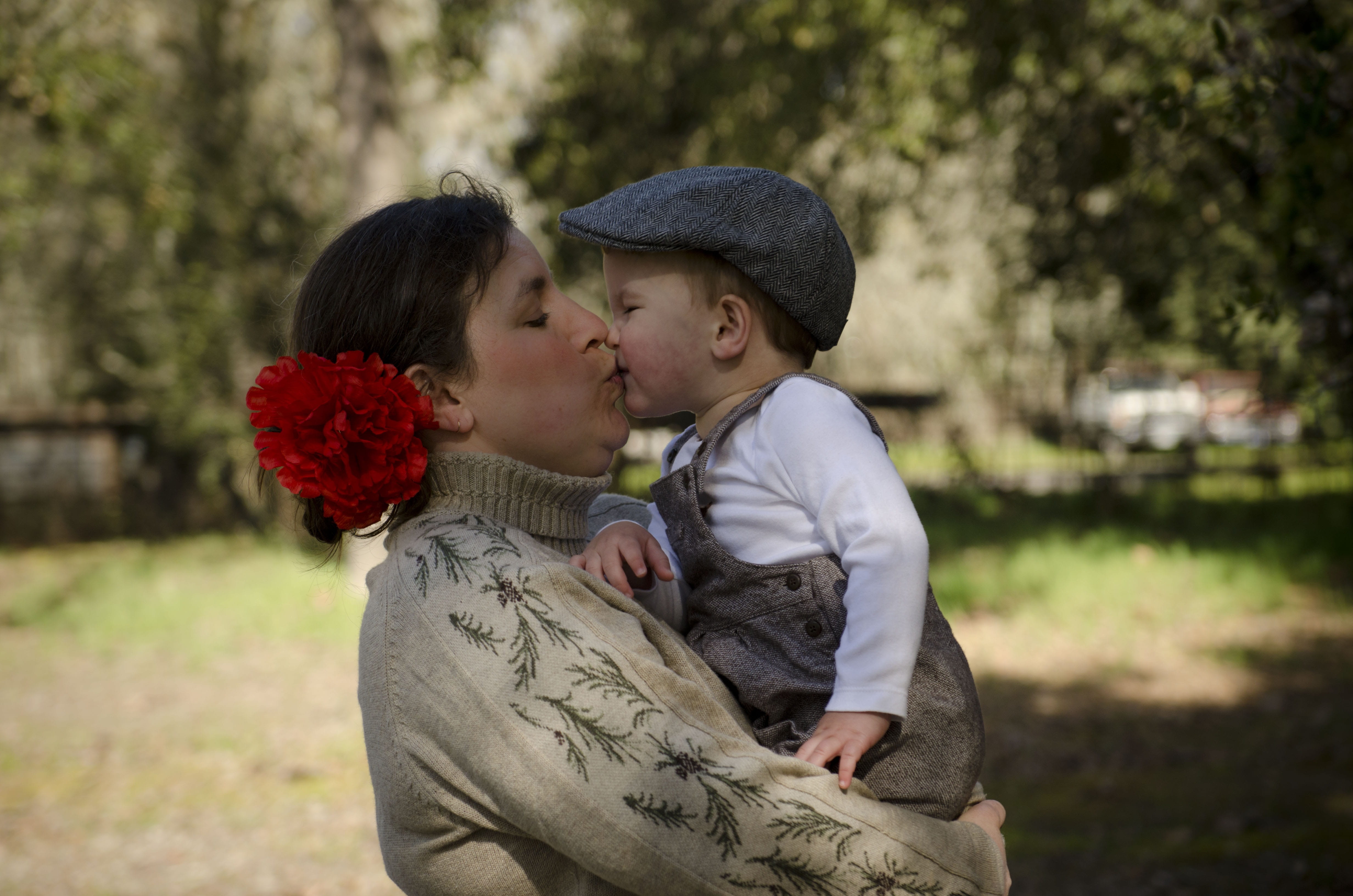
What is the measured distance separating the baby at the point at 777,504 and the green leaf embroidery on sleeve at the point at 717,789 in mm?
158

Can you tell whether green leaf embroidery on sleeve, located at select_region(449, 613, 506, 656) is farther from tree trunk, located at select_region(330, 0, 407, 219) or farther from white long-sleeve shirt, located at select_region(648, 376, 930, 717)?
tree trunk, located at select_region(330, 0, 407, 219)

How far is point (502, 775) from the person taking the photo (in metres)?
1.50

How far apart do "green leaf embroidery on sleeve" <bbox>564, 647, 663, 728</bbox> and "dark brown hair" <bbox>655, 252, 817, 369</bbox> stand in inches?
28.2

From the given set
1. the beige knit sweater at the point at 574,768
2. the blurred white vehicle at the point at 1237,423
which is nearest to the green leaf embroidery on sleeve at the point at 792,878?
the beige knit sweater at the point at 574,768

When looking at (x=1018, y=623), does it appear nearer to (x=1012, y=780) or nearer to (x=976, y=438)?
(x=1012, y=780)

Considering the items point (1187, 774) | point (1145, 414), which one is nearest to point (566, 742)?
point (1187, 774)

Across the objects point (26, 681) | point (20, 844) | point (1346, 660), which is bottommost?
point (26, 681)

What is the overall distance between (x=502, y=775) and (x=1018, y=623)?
7.53m

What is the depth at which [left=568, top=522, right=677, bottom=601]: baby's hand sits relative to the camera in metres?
1.79

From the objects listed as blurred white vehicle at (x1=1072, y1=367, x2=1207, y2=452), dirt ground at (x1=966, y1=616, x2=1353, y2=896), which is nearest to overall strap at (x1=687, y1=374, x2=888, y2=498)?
A: dirt ground at (x1=966, y1=616, x2=1353, y2=896)

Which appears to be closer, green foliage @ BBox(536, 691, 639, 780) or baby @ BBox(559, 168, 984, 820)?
green foliage @ BBox(536, 691, 639, 780)

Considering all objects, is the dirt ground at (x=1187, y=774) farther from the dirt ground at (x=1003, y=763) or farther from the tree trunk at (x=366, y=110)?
the tree trunk at (x=366, y=110)

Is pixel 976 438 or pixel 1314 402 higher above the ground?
pixel 1314 402

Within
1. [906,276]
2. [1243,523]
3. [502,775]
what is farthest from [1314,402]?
[906,276]
